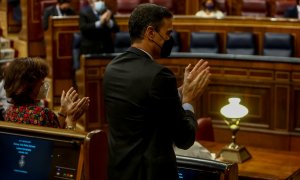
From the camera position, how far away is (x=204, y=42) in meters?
6.55

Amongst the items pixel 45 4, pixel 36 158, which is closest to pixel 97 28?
pixel 45 4

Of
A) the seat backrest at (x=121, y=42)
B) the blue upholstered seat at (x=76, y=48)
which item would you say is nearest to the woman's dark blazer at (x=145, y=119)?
the seat backrest at (x=121, y=42)

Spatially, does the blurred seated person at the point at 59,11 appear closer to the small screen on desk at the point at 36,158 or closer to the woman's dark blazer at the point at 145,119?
the small screen on desk at the point at 36,158

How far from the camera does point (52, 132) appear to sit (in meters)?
2.24

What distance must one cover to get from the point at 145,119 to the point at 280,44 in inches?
174

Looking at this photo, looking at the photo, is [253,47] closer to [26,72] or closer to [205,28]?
[205,28]

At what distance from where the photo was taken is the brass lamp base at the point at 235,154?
150 inches

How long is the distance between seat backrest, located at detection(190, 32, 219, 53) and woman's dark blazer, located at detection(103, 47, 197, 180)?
4.51 metres

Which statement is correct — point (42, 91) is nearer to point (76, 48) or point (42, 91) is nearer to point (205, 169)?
point (205, 169)

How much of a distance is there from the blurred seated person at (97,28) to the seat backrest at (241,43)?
109 centimetres

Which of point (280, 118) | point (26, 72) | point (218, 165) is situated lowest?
point (280, 118)

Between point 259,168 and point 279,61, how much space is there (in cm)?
162

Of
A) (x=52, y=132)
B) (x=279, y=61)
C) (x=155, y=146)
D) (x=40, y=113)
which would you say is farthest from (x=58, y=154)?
(x=279, y=61)

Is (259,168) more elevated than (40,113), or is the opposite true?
(40,113)
